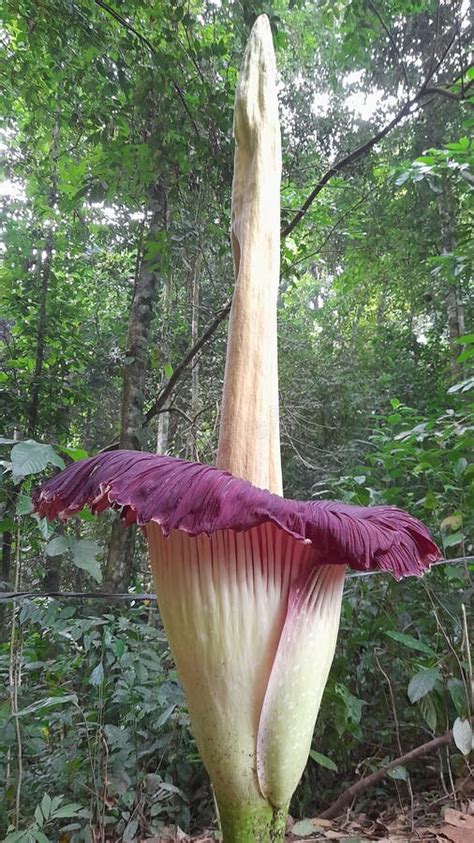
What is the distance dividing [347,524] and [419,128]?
573 cm

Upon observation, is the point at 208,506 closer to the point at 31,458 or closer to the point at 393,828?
the point at 31,458

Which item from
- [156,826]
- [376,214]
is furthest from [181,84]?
[376,214]

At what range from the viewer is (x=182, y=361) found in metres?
2.57

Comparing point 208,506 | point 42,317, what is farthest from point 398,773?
point 42,317

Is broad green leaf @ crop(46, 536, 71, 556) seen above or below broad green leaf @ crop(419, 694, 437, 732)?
above

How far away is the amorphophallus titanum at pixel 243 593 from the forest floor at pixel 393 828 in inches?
31.0

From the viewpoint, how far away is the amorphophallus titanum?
31 cm

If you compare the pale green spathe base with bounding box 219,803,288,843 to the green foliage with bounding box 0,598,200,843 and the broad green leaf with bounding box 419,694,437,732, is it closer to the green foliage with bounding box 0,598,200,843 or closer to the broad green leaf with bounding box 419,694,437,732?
the broad green leaf with bounding box 419,694,437,732

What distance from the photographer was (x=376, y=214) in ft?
16.7

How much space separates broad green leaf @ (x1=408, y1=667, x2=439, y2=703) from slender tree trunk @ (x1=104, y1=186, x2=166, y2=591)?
152 cm

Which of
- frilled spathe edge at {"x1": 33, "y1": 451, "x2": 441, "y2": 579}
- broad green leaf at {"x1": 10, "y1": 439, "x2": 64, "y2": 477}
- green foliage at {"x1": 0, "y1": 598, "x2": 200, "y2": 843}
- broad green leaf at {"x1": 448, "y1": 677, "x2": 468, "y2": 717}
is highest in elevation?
broad green leaf at {"x1": 10, "y1": 439, "x2": 64, "y2": 477}

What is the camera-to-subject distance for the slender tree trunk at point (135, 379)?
8.37 feet

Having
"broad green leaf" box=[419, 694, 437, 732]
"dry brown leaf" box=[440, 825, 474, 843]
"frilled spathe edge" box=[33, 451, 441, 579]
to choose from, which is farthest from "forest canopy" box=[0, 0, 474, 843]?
"frilled spathe edge" box=[33, 451, 441, 579]

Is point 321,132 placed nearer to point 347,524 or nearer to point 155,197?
point 155,197
